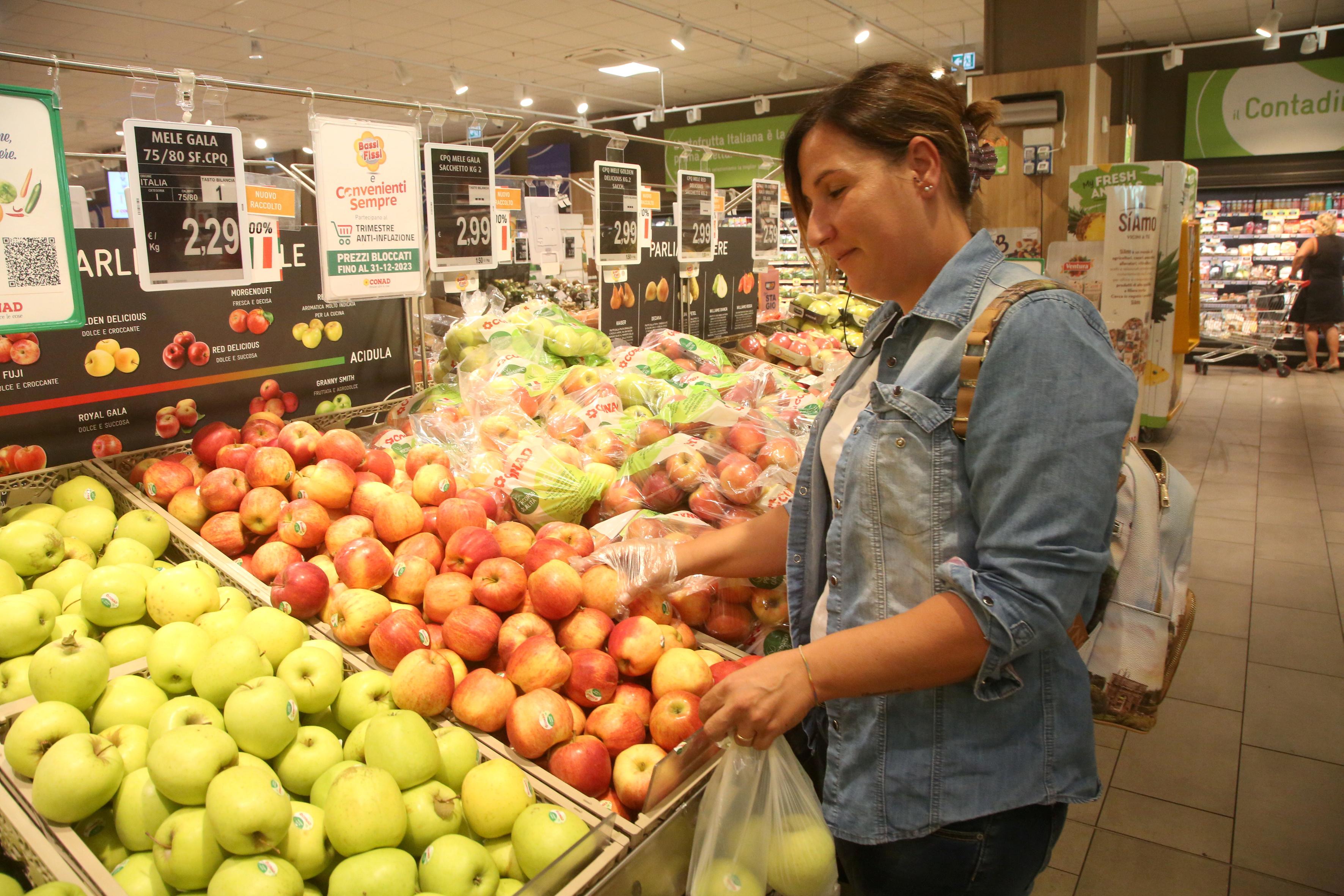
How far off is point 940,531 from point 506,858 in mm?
916

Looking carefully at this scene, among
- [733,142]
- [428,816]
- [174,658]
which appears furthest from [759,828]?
[733,142]

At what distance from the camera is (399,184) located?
2766mm

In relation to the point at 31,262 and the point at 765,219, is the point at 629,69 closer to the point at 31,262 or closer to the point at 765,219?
the point at 765,219

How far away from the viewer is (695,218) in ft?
15.3

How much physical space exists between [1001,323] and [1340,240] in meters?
12.5

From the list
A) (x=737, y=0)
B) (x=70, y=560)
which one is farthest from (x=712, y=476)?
(x=737, y=0)

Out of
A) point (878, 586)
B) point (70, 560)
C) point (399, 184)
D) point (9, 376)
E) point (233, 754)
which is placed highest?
point (399, 184)

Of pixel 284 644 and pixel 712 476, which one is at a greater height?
pixel 712 476

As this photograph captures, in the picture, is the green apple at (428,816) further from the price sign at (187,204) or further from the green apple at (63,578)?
the price sign at (187,204)

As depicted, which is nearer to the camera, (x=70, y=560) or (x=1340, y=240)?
(x=70, y=560)

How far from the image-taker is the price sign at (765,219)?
5109 mm

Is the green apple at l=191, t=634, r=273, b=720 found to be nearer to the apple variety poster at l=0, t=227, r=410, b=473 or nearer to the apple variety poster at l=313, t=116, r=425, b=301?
the apple variety poster at l=0, t=227, r=410, b=473

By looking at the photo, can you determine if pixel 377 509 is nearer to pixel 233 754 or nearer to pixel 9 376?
pixel 233 754

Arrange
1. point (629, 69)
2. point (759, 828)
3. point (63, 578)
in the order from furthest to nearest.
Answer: point (629, 69), point (63, 578), point (759, 828)
